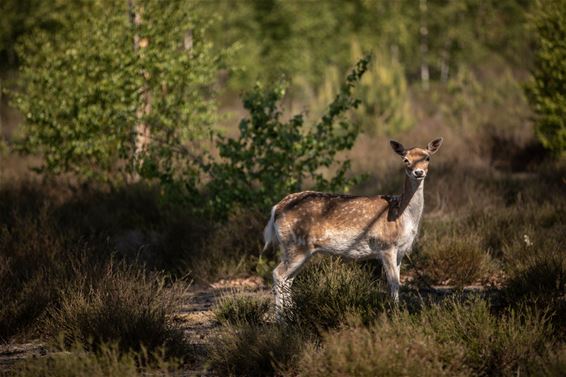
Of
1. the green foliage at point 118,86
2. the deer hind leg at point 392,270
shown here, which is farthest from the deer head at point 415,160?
the green foliage at point 118,86

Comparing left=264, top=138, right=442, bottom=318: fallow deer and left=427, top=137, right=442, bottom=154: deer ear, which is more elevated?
left=427, top=137, right=442, bottom=154: deer ear

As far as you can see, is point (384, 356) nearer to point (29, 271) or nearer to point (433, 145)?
point (433, 145)

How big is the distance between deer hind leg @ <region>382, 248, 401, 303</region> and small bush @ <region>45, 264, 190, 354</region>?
227cm

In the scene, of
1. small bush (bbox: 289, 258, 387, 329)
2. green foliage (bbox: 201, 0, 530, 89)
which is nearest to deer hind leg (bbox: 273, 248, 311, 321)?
small bush (bbox: 289, 258, 387, 329)

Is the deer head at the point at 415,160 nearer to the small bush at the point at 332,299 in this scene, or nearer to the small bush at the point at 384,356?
the small bush at the point at 332,299

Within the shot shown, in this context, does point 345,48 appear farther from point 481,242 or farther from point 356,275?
point 356,275

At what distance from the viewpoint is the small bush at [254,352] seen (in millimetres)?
6098

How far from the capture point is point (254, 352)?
6145 millimetres

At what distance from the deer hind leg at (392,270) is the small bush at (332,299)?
0.14 metres

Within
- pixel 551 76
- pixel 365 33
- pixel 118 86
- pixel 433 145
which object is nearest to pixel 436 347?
pixel 433 145

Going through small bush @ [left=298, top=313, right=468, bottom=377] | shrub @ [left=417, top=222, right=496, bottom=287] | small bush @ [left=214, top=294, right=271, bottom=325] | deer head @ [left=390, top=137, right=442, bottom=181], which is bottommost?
shrub @ [left=417, top=222, right=496, bottom=287]

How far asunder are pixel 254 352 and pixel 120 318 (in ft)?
4.43

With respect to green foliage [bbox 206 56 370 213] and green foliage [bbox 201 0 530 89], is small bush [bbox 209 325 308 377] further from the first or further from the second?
green foliage [bbox 201 0 530 89]

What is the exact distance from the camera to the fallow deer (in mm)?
8023
